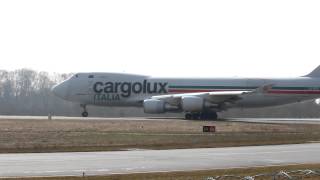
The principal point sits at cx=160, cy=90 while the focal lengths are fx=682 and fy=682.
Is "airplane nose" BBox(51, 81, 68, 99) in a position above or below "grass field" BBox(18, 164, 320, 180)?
below

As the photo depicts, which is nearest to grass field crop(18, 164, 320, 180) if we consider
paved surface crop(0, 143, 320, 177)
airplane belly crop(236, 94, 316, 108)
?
paved surface crop(0, 143, 320, 177)

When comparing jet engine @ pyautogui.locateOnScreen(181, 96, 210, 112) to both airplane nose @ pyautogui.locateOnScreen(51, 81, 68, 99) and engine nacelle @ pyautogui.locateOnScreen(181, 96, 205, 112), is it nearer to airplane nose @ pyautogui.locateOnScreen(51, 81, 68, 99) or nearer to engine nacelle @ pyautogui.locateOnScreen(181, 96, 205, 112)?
engine nacelle @ pyautogui.locateOnScreen(181, 96, 205, 112)

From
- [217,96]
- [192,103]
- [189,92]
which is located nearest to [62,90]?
[189,92]

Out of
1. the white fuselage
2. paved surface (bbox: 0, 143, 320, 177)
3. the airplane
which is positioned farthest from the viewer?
the white fuselage

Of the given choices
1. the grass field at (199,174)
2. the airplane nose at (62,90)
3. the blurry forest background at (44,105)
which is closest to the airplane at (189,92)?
the airplane nose at (62,90)

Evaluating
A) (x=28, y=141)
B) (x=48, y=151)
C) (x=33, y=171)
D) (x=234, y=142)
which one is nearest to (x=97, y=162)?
(x=33, y=171)

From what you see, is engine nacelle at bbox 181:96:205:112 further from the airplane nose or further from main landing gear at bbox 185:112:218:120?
the airplane nose

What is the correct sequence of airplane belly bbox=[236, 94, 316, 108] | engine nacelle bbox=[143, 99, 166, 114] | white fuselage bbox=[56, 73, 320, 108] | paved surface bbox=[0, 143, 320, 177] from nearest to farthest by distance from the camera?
paved surface bbox=[0, 143, 320, 177] < engine nacelle bbox=[143, 99, 166, 114] < white fuselage bbox=[56, 73, 320, 108] < airplane belly bbox=[236, 94, 316, 108]

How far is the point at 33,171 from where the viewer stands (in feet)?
60.1

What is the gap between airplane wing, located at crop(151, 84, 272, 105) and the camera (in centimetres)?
6331

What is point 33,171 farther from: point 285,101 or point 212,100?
point 285,101

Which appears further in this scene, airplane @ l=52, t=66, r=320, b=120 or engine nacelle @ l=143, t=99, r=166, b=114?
airplane @ l=52, t=66, r=320, b=120

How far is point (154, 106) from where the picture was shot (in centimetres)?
6375

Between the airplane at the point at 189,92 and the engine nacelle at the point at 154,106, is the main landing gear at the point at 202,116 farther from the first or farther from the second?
the engine nacelle at the point at 154,106
